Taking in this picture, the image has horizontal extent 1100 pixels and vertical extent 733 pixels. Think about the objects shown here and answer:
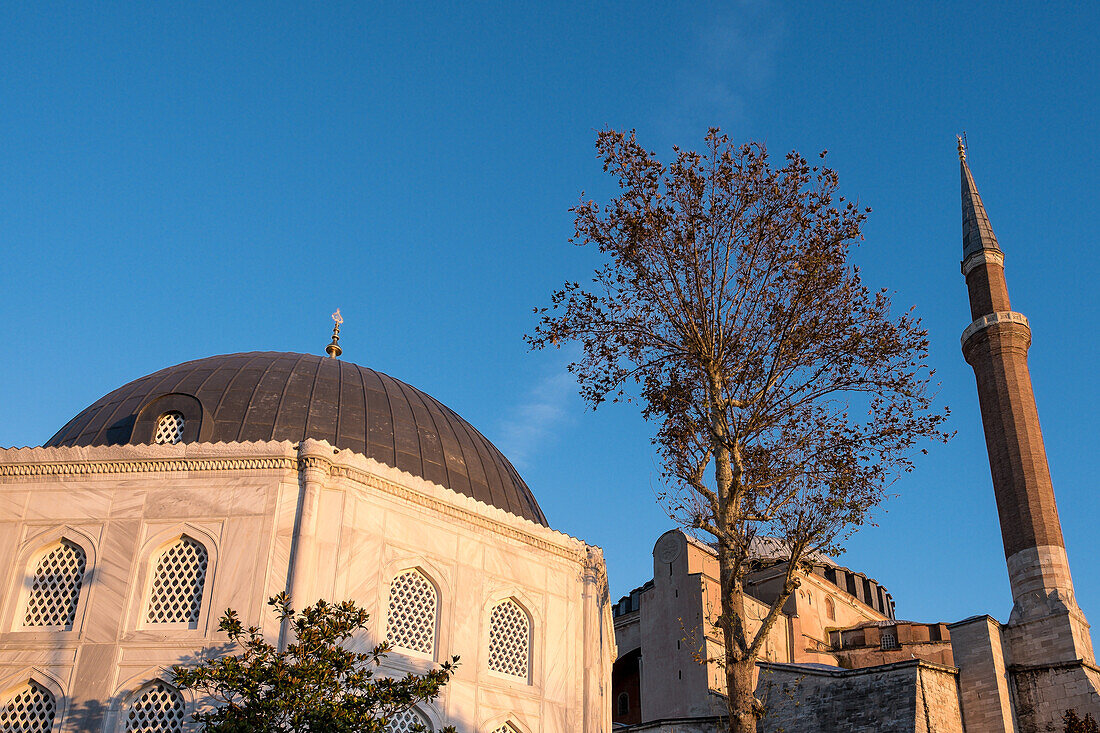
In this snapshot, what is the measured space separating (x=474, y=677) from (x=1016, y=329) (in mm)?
28431

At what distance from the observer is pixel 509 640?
17.1 meters

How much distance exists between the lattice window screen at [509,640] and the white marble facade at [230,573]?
0.02 meters

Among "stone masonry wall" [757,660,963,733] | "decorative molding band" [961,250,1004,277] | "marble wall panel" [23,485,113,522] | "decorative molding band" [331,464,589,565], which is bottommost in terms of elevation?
"stone masonry wall" [757,660,963,733]

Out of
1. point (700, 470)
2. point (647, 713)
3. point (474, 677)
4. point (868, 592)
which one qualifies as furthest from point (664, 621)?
point (700, 470)

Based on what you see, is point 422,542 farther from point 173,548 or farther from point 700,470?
point 700,470

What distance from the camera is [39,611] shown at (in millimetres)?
14859

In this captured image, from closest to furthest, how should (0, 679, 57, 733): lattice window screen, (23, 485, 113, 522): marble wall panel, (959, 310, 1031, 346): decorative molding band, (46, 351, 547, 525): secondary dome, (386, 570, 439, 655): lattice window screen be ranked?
(0, 679, 57, 733): lattice window screen
(23, 485, 113, 522): marble wall panel
(386, 570, 439, 655): lattice window screen
(46, 351, 547, 525): secondary dome
(959, 310, 1031, 346): decorative molding band

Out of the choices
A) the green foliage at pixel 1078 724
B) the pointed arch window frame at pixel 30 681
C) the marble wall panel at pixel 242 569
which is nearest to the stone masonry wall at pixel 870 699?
the green foliage at pixel 1078 724

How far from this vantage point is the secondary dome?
17.3 m

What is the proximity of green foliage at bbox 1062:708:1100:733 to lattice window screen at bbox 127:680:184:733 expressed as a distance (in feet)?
79.0

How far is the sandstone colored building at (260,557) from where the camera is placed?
14242 millimetres

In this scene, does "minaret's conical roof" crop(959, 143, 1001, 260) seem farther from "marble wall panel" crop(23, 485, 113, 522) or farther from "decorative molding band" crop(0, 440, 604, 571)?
"marble wall panel" crop(23, 485, 113, 522)

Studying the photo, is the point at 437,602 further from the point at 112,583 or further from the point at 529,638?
the point at 112,583

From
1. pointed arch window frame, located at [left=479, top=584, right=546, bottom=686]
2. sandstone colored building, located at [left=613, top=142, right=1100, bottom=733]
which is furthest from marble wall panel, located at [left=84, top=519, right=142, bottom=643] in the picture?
sandstone colored building, located at [left=613, top=142, right=1100, bottom=733]
